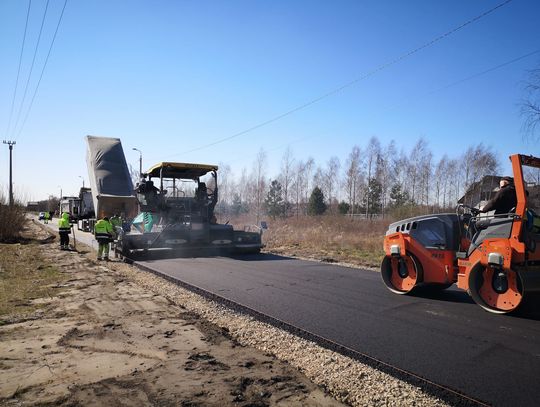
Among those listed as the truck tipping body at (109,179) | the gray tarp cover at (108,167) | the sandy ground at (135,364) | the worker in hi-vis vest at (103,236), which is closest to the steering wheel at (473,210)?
the sandy ground at (135,364)

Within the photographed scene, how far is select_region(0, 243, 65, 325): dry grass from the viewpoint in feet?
20.3

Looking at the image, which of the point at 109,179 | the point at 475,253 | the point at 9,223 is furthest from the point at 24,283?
the point at 109,179

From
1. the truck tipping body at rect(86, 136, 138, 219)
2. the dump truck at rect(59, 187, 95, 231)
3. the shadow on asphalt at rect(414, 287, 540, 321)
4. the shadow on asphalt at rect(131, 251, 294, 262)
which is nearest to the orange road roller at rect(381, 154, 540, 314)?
the shadow on asphalt at rect(414, 287, 540, 321)

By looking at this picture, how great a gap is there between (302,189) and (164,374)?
1897 inches

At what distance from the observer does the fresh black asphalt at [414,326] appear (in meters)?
3.68

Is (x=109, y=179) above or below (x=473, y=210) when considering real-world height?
above

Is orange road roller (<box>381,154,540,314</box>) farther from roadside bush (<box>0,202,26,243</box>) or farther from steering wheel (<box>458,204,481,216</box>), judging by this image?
roadside bush (<box>0,202,26,243</box>)

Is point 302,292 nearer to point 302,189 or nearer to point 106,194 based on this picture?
point 106,194

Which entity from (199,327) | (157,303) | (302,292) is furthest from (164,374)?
(302,292)

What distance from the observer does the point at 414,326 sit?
5.21m

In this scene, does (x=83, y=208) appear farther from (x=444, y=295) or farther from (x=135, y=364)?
(x=135, y=364)

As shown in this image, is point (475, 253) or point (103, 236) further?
point (103, 236)

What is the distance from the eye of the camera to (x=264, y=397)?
3320mm

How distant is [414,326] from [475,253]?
1477 mm
